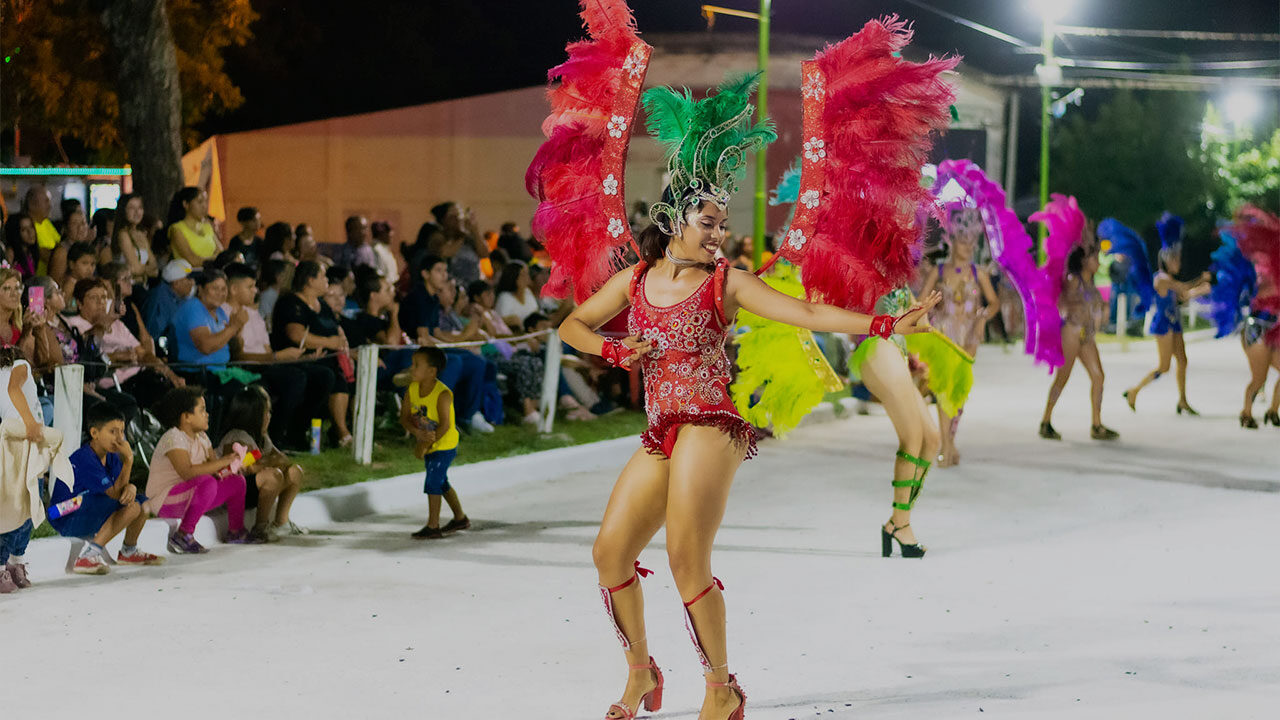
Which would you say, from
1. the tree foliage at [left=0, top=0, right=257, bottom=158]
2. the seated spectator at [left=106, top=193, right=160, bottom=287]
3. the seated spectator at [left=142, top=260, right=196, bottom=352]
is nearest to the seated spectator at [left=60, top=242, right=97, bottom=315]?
the seated spectator at [left=142, top=260, right=196, bottom=352]

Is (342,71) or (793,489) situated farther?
(342,71)

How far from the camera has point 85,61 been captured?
26578mm

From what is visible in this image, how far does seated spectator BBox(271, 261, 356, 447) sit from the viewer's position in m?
11.4

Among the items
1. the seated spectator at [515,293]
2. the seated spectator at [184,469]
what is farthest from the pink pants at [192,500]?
the seated spectator at [515,293]

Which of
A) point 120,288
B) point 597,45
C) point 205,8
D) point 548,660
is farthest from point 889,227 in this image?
point 205,8

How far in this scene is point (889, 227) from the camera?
6.02 meters

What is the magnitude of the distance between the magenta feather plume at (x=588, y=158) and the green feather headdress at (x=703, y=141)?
0.29 meters

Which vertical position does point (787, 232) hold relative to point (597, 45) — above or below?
below

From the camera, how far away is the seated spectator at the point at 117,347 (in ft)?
32.4

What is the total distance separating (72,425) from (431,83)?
21295 mm

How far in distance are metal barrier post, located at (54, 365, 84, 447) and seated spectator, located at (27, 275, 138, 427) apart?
73mm

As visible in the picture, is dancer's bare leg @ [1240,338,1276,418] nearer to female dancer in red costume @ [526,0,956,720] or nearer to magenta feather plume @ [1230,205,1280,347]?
magenta feather plume @ [1230,205,1280,347]

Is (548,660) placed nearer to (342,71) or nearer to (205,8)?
(205,8)

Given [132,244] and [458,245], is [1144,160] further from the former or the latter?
[132,244]
